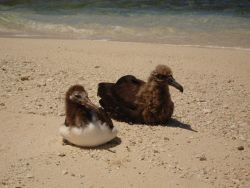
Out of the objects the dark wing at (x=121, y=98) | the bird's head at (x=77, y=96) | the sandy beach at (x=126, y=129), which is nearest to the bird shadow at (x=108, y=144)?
the sandy beach at (x=126, y=129)

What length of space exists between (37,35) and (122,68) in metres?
5.01

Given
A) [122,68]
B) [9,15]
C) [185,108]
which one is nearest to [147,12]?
[9,15]

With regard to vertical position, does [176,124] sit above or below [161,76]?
below

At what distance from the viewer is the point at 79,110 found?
6.05 m

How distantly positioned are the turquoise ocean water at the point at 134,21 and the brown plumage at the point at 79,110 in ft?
23.6

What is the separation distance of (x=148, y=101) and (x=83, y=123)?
128cm

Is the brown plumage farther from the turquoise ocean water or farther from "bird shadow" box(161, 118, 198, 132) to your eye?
the turquoise ocean water

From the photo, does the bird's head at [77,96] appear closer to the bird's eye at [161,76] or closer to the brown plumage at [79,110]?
the brown plumage at [79,110]

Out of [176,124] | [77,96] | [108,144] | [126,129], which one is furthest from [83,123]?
[176,124]

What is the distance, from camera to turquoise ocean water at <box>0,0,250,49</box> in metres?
13.8

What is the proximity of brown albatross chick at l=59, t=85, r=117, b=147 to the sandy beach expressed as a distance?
0.47 feet

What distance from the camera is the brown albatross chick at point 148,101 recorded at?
6.93 m

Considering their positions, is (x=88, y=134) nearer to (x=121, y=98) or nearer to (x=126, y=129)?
(x=126, y=129)

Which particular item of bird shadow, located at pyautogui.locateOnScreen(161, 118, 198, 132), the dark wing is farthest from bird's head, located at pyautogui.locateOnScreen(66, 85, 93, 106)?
bird shadow, located at pyautogui.locateOnScreen(161, 118, 198, 132)
